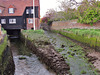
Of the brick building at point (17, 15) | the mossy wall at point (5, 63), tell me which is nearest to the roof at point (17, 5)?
the brick building at point (17, 15)

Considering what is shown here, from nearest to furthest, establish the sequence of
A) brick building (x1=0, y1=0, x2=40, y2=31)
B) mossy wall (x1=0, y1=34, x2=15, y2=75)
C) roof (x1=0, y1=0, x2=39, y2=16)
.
Result: mossy wall (x1=0, y1=34, x2=15, y2=75) → brick building (x1=0, y1=0, x2=40, y2=31) → roof (x1=0, y1=0, x2=39, y2=16)

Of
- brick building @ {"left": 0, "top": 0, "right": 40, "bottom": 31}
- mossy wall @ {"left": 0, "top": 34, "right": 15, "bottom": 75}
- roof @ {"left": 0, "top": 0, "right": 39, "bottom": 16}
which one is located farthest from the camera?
roof @ {"left": 0, "top": 0, "right": 39, "bottom": 16}

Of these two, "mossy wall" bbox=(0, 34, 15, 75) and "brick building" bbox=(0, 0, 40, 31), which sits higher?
"brick building" bbox=(0, 0, 40, 31)

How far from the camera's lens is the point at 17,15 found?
31.3 meters

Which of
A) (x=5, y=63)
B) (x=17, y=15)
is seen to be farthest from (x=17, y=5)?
(x=5, y=63)

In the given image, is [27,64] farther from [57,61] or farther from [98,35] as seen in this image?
[98,35]

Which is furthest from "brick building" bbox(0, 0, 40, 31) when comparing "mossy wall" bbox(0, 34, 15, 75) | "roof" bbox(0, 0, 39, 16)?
"mossy wall" bbox(0, 34, 15, 75)

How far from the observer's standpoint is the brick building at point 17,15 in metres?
31.5

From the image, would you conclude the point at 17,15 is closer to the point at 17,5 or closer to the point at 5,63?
the point at 17,5

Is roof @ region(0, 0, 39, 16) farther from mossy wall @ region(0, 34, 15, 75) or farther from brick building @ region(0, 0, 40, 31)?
mossy wall @ region(0, 34, 15, 75)

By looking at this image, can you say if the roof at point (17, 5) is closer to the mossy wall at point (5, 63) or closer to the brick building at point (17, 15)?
the brick building at point (17, 15)

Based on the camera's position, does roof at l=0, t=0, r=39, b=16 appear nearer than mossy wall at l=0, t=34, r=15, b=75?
No

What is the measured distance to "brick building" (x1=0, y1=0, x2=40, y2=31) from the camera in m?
31.5

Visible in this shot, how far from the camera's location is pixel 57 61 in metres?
9.05
